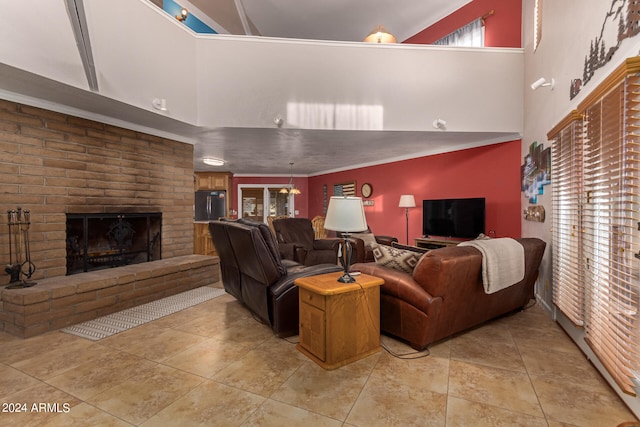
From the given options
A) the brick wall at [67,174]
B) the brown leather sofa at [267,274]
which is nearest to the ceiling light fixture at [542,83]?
the brown leather sofa at [267,274]

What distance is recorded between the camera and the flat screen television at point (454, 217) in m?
4.64

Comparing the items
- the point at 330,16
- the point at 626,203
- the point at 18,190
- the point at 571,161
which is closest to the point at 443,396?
the point at 626,203

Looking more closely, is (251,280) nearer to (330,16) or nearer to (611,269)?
(611,269)

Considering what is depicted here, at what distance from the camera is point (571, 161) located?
7.90ft

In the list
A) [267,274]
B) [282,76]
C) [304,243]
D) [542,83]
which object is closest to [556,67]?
[542,83]

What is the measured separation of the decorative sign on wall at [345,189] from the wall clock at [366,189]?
0.96 feet

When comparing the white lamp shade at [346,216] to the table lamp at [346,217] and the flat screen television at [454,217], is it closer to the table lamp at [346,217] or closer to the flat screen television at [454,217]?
the table lamp at [346,217]

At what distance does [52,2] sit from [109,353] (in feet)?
9.79

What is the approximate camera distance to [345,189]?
7.66 m

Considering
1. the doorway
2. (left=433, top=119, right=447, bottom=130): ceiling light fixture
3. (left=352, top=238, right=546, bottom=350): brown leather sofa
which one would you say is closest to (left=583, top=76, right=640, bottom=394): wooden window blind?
(left=352, top=238, right=546, bottom=350): brown leather sofa

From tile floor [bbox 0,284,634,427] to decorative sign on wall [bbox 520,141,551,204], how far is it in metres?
1.66

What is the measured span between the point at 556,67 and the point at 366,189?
14.2 feet

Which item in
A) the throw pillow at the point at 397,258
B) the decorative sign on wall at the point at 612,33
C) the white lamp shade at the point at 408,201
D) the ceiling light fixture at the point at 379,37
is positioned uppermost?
the ceiling light fixture at the point at 379,37

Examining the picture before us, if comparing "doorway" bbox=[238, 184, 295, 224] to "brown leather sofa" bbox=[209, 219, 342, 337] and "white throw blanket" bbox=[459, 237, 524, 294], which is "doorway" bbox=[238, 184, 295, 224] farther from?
"white throw blanket" bbox=[459, 237, 524, 294]
